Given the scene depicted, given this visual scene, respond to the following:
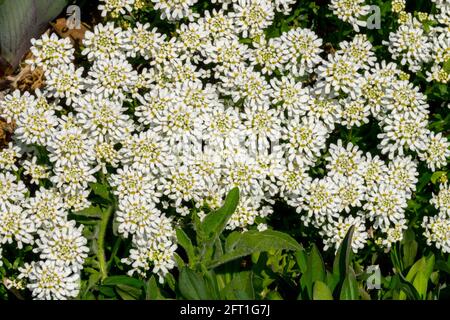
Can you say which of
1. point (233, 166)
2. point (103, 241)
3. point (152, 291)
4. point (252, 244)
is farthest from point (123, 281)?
point (233, 166)

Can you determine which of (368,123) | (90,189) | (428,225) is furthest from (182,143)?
(428,225)

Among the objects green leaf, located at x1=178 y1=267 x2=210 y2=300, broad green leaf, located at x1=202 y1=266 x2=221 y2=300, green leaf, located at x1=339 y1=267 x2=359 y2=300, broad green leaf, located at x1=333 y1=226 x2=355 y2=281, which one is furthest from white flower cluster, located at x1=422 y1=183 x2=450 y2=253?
green leaf, located at x1=178 y1=267 x2=210 y2=300

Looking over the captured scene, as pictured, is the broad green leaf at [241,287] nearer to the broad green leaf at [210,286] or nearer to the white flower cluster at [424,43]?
the broad green leaf at [210,286]

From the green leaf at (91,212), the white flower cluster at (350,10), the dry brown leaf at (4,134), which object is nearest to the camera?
the green leaf at (91,212)

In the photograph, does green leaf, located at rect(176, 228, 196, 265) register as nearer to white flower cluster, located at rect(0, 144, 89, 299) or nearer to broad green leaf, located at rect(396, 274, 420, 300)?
white flower cluster, located at rect(0, 144, 89, 299)

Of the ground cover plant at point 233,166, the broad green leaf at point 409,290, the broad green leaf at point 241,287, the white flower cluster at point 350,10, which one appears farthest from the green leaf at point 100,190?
the white flower cluster at point 350,10
